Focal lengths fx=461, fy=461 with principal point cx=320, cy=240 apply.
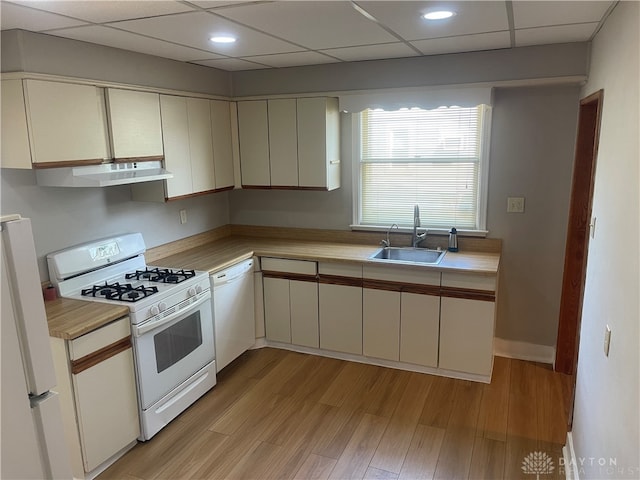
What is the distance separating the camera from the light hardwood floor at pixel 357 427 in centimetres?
253

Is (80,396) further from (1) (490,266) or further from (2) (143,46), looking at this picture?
(1) (490,266)

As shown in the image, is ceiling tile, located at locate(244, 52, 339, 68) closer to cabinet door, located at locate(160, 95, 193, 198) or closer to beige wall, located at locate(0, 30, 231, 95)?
beige wall, located at locate(0, 30, 231, 95)

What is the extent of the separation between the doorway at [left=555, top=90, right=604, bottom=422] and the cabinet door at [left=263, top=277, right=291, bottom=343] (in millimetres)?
2100

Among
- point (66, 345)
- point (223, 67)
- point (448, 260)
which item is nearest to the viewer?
point (66, 345)

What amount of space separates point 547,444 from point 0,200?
3.33 m

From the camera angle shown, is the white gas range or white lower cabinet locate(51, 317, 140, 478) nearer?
white lower cabinet locate(51, 317, 140, 478)

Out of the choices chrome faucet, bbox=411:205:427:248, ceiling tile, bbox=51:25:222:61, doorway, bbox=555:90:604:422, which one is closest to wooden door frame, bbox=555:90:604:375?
doorway, bbox=555:90:604:422

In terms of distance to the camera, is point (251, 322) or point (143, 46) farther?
point (251, 322)

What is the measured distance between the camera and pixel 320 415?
9.92 ft

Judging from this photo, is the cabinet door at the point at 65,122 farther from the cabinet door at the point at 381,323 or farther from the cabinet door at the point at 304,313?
the cabinet door at the point at 381,323

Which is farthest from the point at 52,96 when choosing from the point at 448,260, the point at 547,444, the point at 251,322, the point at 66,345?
the point at 547,444

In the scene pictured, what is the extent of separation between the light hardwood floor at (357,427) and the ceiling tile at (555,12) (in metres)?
2.32

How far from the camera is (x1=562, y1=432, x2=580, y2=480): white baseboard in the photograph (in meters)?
2.32

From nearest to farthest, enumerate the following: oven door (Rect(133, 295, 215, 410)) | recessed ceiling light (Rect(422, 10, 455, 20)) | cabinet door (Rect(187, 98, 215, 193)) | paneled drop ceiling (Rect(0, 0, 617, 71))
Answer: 1. paneled drop ceiling (Rect(0, 0, 617, 71))
2. recessed ceiling light (Rect(422, 10, 455, 20))
3. oven door (Rect(133, 295, 215, 410))
4. cabinet door (Rect(187, 98, 215, 193))
